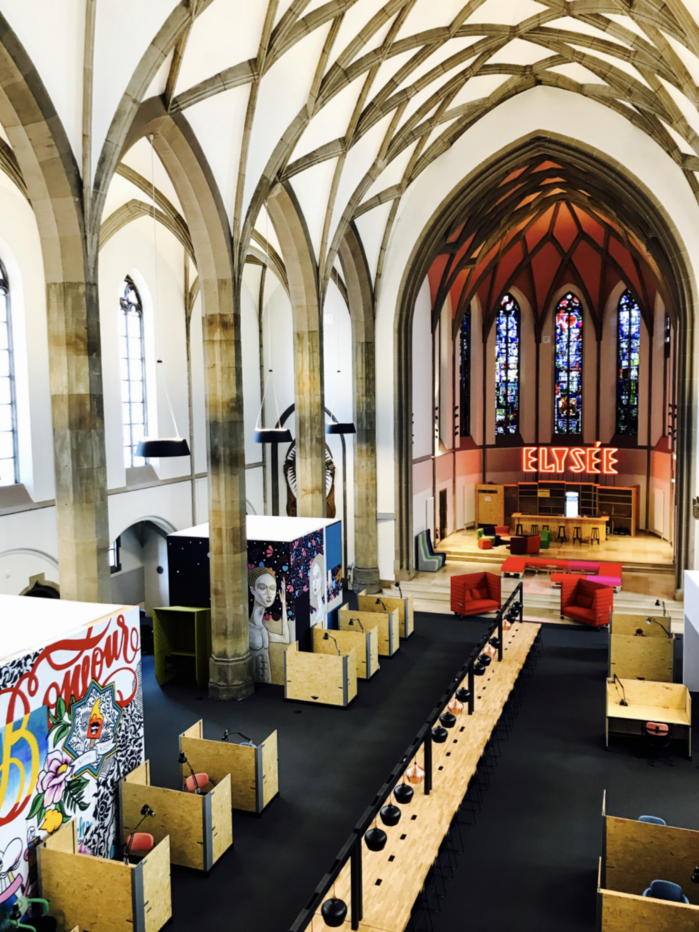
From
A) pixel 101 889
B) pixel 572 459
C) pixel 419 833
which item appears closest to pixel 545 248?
pixel 572 459

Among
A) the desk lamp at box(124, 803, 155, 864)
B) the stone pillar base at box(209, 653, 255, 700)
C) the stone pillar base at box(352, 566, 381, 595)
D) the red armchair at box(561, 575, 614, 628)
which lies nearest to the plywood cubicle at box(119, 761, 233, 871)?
the desk lamp at box(124, 803, 155, 864)

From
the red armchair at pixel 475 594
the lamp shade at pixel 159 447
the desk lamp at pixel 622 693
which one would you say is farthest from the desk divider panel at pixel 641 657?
the lamp shade at pixel 159 447

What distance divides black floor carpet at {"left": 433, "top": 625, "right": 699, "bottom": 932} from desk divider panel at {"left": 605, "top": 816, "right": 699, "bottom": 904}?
60 centimetres

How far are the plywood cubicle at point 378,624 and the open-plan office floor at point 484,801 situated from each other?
0.29 m

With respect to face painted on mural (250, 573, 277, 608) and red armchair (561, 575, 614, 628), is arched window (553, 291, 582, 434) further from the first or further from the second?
face painted on mural (250, 573, 277, 608)

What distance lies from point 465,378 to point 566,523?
23.9 ft

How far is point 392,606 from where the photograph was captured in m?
16.5

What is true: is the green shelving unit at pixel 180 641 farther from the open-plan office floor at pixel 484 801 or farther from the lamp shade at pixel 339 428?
the lamp shade at pixel 339 428

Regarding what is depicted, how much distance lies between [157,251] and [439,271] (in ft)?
31.1

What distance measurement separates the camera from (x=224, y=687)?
44.1ft

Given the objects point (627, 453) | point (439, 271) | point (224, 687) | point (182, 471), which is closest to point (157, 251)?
point (182, 471)

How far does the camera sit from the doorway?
27.4m

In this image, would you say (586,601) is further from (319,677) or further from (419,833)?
(419,833)

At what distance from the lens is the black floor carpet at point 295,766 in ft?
26.1
